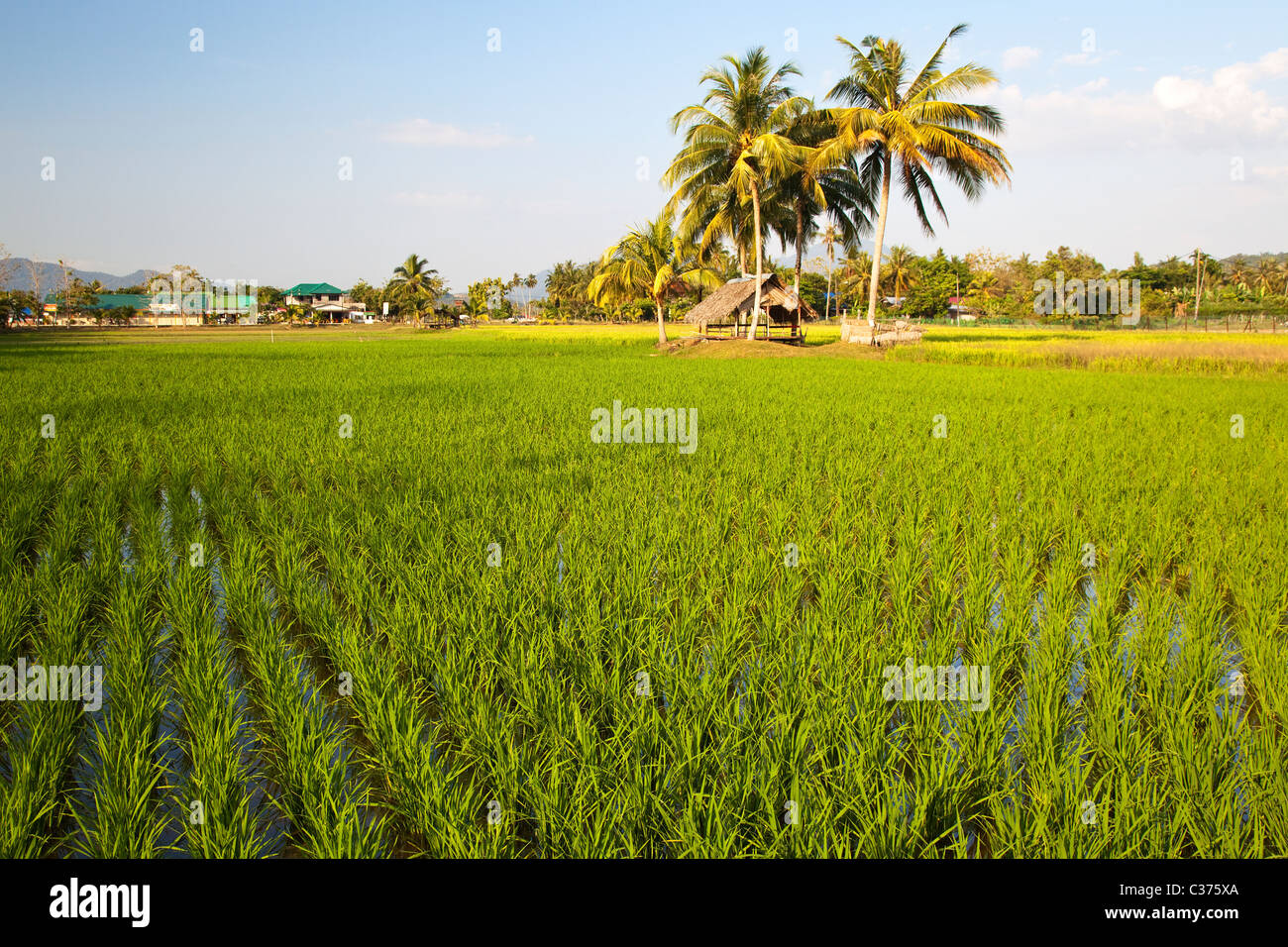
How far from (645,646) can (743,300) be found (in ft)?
70.0

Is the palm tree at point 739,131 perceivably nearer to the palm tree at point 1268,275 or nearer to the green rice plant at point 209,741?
the green rice plant at point 209,741

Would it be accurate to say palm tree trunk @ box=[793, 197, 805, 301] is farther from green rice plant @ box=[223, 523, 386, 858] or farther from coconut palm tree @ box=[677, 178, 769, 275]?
green rice plant @ box=[223, 523, 386, 858]

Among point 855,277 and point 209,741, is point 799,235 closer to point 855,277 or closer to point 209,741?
point 209,741

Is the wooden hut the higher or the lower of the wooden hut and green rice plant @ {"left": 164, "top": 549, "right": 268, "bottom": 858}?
the higher

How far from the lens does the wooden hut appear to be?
23.3 meters

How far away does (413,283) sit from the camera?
55656 millimetres

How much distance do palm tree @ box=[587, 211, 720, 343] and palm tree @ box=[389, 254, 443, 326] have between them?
3192 cm

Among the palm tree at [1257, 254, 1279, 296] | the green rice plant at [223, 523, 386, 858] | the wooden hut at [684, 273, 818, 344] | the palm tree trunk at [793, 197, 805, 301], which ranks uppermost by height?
the palm tree at [1257, 254, 1279, 296]

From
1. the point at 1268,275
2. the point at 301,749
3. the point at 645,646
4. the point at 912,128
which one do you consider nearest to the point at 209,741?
the point at 301,749

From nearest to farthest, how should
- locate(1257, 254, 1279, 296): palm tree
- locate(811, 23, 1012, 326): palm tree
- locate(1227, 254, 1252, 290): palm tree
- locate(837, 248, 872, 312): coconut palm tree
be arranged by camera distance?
locate(811, 23, 1012, 326): palm tree
locate(1257, 254, 1279, 296): palm tree
locate(1227, 254, 1252, 290): palm tree
locate(837, 248, 872, 312): coconut palm tree

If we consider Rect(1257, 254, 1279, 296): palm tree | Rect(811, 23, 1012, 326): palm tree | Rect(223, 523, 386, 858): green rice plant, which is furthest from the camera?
Rect(1257, 254, 1279, 296): palm tree

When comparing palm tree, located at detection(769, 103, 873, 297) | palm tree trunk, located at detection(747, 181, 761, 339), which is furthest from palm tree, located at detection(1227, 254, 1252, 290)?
palm tree trunk, located at detection(747, 181, 761, 339)
